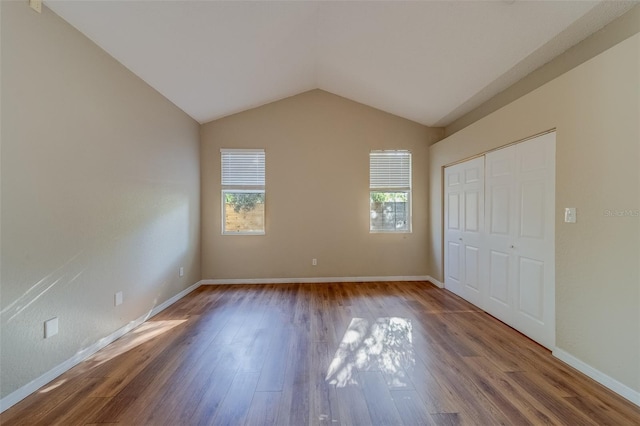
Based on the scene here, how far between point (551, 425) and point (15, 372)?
11.0 ft

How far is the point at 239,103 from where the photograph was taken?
4.17m

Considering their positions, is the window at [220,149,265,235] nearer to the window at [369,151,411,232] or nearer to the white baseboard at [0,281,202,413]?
the white baseboard at [0,281,202,413]

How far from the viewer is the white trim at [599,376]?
1.70m

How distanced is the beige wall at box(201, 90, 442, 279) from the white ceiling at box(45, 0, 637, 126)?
26.5 inches

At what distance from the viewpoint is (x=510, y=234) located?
2852 mm

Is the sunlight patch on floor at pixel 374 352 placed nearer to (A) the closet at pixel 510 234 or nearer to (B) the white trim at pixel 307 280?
(A) the closet at pixel 510 234

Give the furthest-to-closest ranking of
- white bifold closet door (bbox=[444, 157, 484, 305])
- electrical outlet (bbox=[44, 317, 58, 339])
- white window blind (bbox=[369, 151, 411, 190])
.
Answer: white window blind (bbox=[369, 151, 411, 190]), white bifold closet door (bbox=[444, 157, 484, 305]), electrical outlet (bbox=[44, 317, 58, 339])

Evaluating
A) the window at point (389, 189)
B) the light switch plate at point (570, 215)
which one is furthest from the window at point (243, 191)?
the light switch plate at point (570, 215)

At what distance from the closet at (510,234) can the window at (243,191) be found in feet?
10.5

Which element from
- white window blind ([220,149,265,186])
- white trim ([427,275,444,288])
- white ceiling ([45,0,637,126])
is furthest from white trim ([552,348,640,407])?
white window blind ([220,149,265,186])

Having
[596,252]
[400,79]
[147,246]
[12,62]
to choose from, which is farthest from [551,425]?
[12,62]

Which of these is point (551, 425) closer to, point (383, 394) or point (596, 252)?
point (383, 394)

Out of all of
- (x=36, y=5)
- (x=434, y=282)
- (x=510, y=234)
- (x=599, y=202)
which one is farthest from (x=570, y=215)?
(x=36, y=5)

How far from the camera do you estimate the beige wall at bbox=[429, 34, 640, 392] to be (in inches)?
67.6
